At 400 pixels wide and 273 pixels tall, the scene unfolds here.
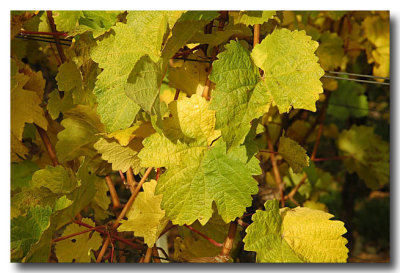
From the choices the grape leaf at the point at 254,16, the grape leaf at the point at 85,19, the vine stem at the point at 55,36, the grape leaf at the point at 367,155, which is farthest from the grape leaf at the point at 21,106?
the grape leaf at the point at 367,155

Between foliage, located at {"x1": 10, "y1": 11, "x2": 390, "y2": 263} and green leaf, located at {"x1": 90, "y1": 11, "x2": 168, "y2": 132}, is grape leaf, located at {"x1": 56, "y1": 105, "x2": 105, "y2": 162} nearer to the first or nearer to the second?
foliage, located at {"x1": 10, "y1": 11, "x2": 390, "y2": 263}

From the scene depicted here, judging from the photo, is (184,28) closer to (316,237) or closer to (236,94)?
(236,94)

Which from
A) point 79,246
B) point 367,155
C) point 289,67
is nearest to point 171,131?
point 289,67

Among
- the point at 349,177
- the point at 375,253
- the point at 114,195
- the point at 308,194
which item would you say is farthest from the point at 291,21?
the point at 375,253

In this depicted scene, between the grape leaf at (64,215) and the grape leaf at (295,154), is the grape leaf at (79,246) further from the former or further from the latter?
the grape leaf at (295,154)

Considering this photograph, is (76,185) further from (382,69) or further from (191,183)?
(382,69)

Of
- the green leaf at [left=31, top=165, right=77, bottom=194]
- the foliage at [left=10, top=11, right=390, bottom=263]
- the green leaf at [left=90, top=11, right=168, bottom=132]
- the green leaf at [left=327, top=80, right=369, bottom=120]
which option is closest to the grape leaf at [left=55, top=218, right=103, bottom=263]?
the foliage at [left=10, top=11, right=390, bottom=263]
